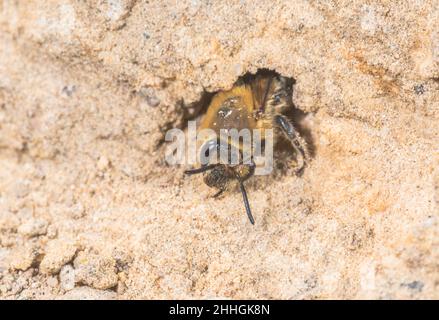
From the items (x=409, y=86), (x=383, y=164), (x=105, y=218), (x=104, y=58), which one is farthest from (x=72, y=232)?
(x=409, y=86)

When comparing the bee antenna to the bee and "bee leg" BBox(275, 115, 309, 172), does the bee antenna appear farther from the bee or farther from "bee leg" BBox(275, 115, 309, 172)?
"bee leg" BBox(275, 115, 309, 172)

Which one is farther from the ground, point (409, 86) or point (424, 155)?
point (409, 86)

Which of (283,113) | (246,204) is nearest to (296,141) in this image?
(283,113)

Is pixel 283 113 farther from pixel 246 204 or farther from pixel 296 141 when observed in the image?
pixel 246 204

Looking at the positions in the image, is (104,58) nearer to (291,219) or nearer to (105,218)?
(105,218)

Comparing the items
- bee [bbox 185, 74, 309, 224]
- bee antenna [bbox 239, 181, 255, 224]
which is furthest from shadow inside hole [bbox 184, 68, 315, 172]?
bee antenna [bbox 239, 181, 255, 224]
